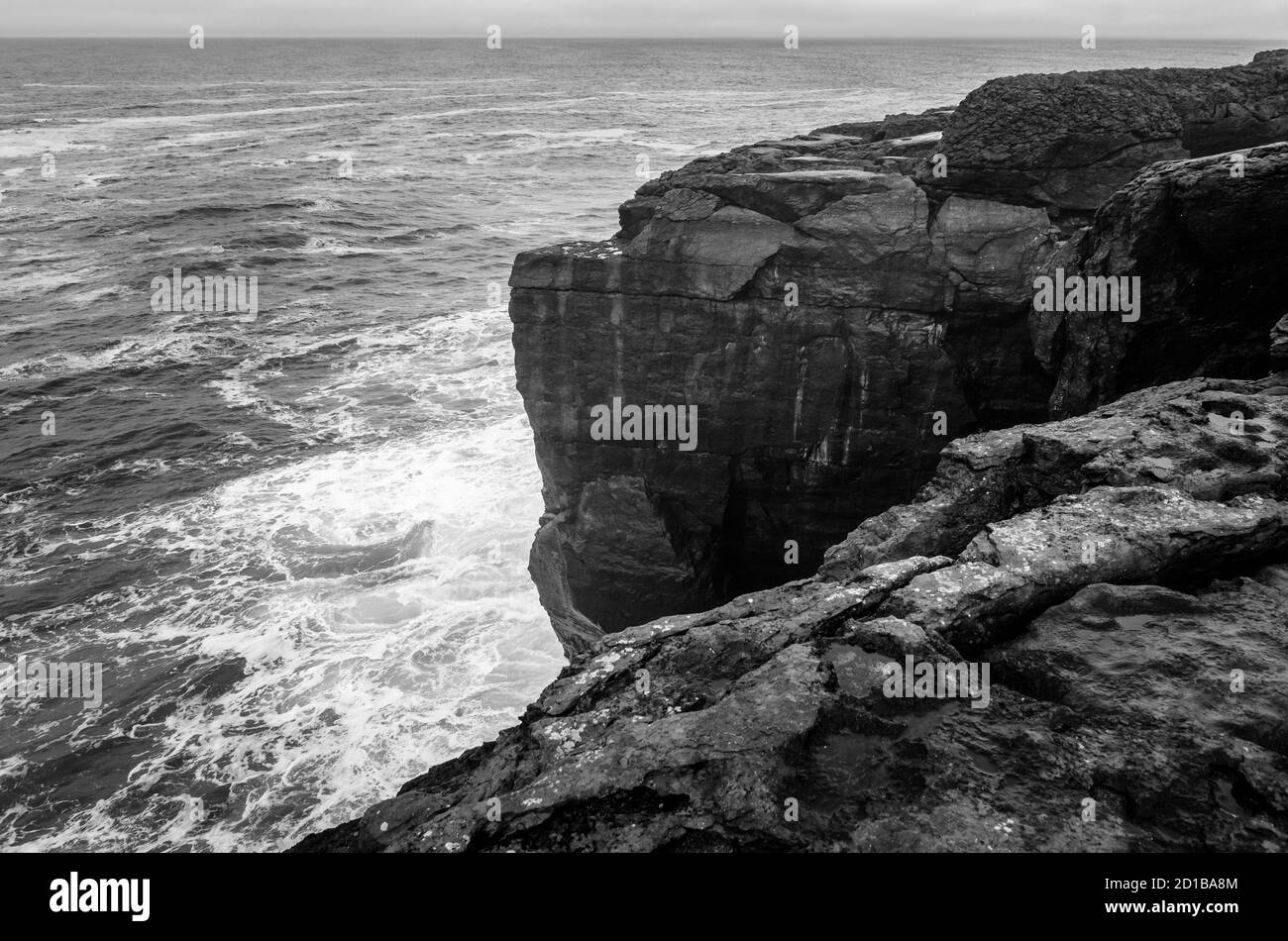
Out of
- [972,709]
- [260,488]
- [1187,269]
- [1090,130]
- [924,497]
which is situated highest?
[1090,130]

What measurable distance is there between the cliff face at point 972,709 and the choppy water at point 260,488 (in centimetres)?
1338

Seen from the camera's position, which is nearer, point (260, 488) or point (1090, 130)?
point (1090, 130)

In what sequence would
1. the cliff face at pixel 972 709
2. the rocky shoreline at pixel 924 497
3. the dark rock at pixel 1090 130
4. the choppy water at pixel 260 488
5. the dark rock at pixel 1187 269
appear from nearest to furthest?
the cliff face at pixel 972 709, the rocky shoreline at pixel 924 497, the dark rock at pixel 1187 269, the dark rock at pixel 1090 130, the choppy water at pixel 260 488

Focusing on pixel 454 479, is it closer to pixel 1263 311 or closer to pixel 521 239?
pixel 1263 311

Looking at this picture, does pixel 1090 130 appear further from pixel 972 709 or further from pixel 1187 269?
pixel 972 709

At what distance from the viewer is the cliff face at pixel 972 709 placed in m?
7.34

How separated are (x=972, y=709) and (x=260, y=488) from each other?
30203mm

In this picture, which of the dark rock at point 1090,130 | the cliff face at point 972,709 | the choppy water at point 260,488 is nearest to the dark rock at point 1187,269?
the dark rock at point 1090,130

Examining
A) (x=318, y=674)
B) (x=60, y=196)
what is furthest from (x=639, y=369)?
(x=60, y=196)

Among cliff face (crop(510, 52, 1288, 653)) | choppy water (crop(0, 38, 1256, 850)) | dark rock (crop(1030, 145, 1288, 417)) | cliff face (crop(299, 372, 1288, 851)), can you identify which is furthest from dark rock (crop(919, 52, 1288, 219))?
choppy water (crop(0, 38, 1256, 850))

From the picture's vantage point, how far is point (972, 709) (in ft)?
27.5

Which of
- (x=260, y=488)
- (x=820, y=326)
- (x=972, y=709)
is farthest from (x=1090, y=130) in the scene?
(x=260, y=488)

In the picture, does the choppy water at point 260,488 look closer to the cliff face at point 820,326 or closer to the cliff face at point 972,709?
the cliff face at point 820,326
